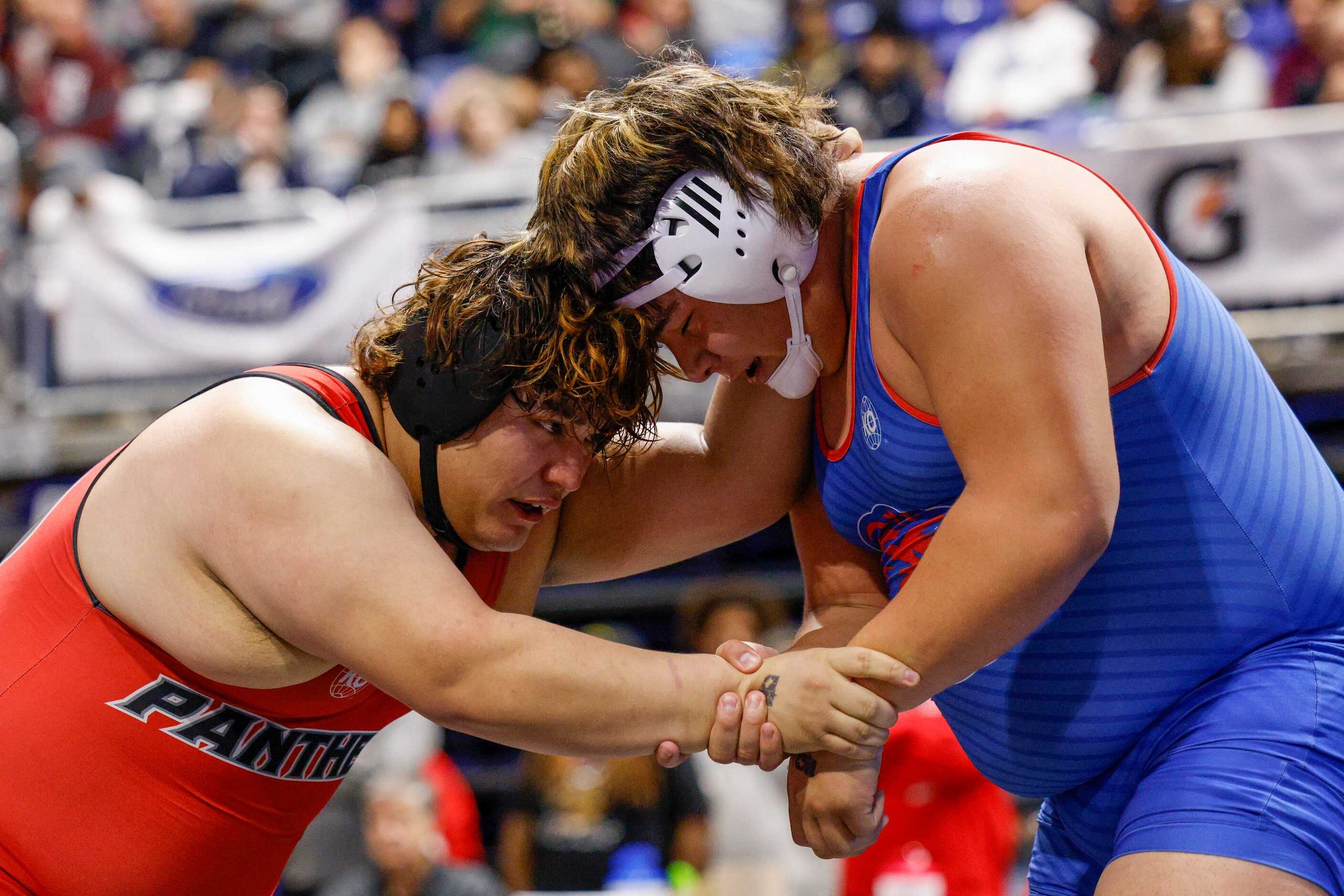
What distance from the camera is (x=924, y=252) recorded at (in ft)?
5.91

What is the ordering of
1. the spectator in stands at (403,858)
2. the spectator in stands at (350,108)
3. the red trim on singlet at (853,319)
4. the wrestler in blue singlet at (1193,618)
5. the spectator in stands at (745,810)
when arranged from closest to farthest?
1. the wrestler in blue singlet at (1193,618)
2. the red trim on singlet at (853,319)
3. the spectator in stands at (403,858)
4. the spectator in stands at (745,810)
5. the spectator in stands at (350,108)

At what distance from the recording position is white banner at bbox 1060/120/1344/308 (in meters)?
5.62

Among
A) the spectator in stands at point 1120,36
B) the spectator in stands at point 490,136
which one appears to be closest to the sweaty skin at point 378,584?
the spectator in stands at point 490,136

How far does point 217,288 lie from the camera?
7.00m

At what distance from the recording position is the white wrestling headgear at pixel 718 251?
2080 mm

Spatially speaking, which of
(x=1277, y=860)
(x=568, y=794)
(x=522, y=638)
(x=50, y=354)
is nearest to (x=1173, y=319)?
(x=1277, y=860)

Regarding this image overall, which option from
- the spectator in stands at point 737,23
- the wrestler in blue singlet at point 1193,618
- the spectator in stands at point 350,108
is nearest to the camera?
the wrestler in blue singlet at point 1193,618

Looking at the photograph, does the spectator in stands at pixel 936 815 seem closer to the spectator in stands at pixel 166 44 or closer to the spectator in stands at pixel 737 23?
the spectator in stands at pixel 737 23

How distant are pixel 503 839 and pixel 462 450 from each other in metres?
4.18

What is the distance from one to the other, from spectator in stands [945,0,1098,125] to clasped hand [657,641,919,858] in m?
5.28

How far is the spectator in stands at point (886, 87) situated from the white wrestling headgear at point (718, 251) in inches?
199

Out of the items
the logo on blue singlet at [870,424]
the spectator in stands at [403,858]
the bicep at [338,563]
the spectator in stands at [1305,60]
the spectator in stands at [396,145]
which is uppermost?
the logo on blue singlet at [870,424]

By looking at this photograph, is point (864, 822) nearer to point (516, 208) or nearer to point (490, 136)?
point (516, 208)

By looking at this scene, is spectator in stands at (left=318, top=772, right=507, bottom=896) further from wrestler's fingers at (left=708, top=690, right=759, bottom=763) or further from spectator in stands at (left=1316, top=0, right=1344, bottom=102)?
spectator in stands at (left=1316, top=0, right=1344, bottom=102)
